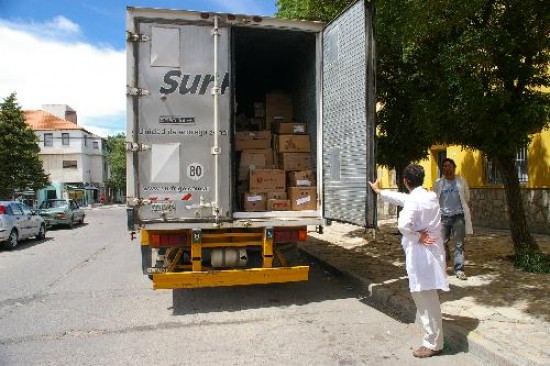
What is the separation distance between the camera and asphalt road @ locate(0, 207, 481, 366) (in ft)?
14.4

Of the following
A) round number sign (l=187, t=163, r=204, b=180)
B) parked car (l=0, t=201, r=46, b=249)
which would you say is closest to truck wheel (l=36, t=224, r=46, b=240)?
parked car (l=0, t=201, r=46, b=249)

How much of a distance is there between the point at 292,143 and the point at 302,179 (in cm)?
71

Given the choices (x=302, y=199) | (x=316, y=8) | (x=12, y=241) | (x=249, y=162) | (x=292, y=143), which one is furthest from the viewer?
(x=12, y=241)

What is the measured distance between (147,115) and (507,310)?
4.90 meters

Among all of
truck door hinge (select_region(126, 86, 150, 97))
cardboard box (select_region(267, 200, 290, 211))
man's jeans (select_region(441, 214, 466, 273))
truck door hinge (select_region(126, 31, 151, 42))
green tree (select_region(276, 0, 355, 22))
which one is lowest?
man's jeans (select_region(441, 214, 466, 273))

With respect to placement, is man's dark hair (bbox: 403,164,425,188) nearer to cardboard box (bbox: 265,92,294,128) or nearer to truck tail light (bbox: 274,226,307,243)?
truck tail light (bbox: 274,226,307,243)

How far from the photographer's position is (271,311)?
6.02m

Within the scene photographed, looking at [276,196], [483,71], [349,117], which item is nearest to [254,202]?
[276,196]

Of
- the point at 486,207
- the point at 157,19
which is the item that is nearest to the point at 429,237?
the point at 157,19

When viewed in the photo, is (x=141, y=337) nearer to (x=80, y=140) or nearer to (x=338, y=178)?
(x=338, y=178)

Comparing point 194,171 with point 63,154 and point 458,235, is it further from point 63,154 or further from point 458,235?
point 63,154

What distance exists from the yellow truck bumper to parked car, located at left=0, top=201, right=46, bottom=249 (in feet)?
32.6

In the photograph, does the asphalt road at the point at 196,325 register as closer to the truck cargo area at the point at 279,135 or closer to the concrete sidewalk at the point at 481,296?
the concrete sidewalk at the point at 481,296

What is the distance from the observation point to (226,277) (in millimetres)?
6020
